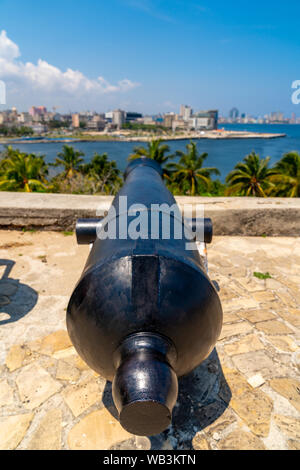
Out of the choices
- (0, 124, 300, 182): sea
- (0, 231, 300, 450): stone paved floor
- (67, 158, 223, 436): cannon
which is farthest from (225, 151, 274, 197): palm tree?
(0, 124, 300, 182): sea

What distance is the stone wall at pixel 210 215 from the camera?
163 inches

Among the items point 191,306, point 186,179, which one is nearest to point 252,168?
point 186,179

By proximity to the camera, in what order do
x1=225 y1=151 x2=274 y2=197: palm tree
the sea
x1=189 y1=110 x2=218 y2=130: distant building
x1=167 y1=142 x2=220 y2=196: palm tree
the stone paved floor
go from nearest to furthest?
the stone paved floor
x1=225 y1=151 x2=274 y2=197: palm tree
x1=167 y1=142 x2=220 y2=196: palm tree
the sea
x1=189 y1=110 x2=218 y2=130: distant building

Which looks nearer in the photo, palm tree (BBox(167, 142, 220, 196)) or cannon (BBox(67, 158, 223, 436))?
cannon (BBox(67, 158, 223, 436))

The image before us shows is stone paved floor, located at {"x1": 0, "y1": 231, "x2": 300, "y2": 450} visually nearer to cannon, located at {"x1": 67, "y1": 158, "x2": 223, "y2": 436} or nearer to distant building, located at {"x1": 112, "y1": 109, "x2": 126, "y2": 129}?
cannon, located at {"x1": 67, "y1": 158, "x2": 223, "y2": 436}

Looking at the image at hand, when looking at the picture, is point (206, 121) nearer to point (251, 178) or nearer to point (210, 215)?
point (251, 178)

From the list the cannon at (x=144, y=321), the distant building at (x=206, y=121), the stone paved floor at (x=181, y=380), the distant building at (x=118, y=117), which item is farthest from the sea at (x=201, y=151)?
the distant building at (x=118, y=117)

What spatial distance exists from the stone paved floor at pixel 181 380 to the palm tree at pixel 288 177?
13.5m

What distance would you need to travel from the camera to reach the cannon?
3.15 ft

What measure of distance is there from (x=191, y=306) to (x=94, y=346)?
37 centimetres

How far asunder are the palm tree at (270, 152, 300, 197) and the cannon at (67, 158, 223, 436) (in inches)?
607

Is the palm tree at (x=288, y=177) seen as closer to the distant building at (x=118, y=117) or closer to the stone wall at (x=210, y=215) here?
the stone wall at (x=210, y=215)

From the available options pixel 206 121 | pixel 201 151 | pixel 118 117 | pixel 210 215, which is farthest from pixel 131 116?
A: pixel 210 215
